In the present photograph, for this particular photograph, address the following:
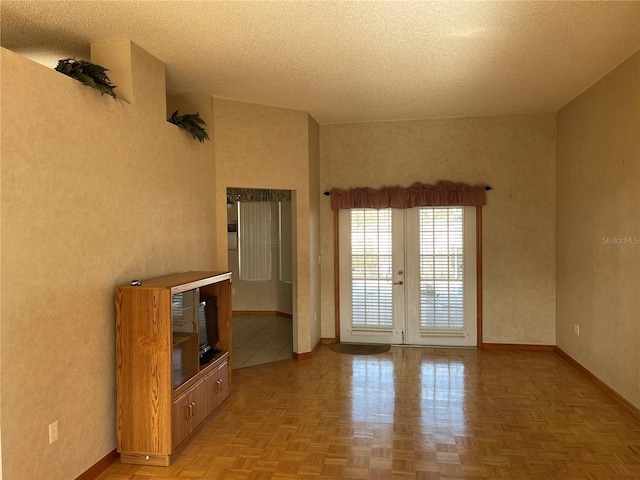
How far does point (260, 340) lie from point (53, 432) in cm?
415

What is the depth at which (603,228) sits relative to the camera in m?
4.51

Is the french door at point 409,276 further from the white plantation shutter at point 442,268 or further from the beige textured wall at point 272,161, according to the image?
the beige textured wall at point 272,161

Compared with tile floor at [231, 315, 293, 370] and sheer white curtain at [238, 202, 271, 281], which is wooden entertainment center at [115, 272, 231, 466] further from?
sheer white curtain at [238, 202, 271, 281]

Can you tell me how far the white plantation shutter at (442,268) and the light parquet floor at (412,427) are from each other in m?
0.91

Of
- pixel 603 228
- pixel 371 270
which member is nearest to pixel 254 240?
pixel 371 270

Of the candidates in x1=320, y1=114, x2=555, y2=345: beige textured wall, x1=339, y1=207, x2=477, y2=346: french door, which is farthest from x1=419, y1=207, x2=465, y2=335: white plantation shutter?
x1=320, y1=114, x2=555, y2=345: beige textured wall

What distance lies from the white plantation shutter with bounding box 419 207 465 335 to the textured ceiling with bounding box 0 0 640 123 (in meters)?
1.70

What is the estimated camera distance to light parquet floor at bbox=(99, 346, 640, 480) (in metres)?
3.08

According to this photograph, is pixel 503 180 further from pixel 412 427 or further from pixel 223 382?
pixel 223 382

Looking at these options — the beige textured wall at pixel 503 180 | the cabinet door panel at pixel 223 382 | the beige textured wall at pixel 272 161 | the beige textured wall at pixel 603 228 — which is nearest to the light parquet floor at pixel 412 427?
the cabinet door panel at pixel 223 382

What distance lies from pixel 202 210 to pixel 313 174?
1761 mm

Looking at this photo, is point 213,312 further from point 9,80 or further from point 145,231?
point 9,80

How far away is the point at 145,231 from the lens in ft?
12.0

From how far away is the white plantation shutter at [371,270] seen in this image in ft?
20.8
